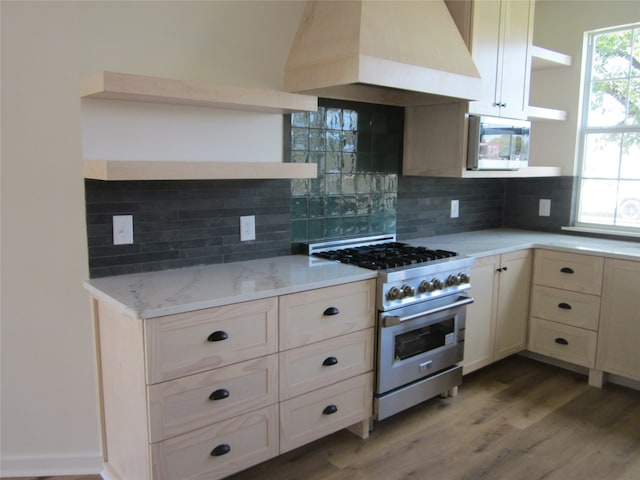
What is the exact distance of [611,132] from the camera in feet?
12.1

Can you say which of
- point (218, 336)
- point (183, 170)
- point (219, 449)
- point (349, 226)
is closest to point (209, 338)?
point (218, 336)

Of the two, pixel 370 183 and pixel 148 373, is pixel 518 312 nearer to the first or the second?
pixel 370 183

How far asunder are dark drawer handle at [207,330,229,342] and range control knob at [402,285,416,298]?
3.13 feet

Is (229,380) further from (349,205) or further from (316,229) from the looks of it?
(349,205)

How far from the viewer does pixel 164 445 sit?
189 cm

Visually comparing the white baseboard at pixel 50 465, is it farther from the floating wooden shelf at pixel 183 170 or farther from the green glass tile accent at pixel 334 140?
the green glass tile accent at pixel 334 140

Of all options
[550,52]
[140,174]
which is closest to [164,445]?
[140,174]

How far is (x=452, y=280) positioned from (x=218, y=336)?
139 centimetres

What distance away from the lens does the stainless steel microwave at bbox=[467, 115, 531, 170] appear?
308 centimetres

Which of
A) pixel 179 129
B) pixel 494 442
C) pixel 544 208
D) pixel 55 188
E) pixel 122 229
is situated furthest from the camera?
pixel 544 208

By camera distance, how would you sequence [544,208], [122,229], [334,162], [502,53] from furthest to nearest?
[544,208]
[502,53]
[334,162]
[122,229]

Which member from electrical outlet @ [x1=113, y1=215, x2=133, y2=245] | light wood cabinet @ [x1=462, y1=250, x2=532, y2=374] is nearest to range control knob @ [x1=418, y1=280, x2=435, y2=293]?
light wood cabinet @ [x1=462, y1=250, x2=532, y2=374]

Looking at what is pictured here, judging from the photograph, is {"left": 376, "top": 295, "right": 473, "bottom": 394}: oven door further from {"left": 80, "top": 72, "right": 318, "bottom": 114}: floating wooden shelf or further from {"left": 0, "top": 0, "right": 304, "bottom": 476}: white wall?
{"left": 0, "top": 0, "right": 304, "bottom": 476}: white wall

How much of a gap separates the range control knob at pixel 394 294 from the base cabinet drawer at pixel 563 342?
1.45 m
